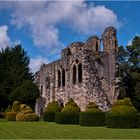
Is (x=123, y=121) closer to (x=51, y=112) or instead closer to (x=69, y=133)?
(x=69, y=133)

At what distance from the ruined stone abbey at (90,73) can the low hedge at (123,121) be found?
11.2m

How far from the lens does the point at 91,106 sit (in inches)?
1144

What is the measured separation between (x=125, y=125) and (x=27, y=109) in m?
13.3

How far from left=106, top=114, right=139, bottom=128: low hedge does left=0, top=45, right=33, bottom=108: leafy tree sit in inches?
1053

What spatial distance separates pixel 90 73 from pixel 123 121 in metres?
13.0

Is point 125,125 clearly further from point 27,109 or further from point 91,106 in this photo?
point 27,109

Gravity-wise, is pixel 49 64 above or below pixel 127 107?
above

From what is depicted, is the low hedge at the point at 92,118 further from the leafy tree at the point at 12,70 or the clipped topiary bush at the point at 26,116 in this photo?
the leafy tree at the point at 12,70

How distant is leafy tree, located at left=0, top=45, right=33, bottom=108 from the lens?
2051 inches

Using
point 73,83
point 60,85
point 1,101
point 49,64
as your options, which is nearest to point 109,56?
point 73,83

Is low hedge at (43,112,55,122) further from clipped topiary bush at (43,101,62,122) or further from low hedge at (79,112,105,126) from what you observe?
low hedge at (79,112,105,126)

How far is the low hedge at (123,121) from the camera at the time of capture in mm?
25391

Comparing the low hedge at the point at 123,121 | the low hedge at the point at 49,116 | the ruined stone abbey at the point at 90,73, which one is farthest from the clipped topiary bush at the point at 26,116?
the low hedge at the point at 123,121

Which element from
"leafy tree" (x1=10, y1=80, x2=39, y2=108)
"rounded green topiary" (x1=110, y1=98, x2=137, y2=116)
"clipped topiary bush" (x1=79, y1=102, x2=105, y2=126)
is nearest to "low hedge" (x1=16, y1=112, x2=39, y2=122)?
"clipped topiary bush" (x1=79, y1=102, x2=105, y2=126)
